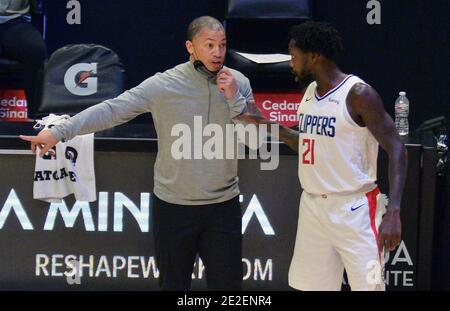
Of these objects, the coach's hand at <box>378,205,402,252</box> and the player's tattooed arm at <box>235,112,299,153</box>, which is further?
the player's tattooed arm at <box>235,112,299,153</box>

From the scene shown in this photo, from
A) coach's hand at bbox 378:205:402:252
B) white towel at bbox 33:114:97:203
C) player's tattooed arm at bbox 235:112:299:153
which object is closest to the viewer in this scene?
coach's hand at bbox 378:205:402:252

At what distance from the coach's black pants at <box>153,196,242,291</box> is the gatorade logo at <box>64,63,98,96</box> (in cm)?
216

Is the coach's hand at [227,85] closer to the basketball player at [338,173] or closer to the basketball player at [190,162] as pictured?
the basketball player at [190,162]

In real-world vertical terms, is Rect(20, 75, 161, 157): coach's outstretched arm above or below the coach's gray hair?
below

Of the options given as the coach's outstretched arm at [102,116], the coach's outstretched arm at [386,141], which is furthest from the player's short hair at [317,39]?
the coach's outstretched arm at [102,116]

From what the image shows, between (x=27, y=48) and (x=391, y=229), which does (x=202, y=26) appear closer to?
(x=391, y=229)

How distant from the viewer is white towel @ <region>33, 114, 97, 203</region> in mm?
5430

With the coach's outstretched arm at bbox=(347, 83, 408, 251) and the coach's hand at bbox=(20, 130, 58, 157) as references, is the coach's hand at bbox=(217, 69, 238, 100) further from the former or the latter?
the coach's hand at bbox=(20, 130, 58, 157)

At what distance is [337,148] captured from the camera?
4566 mm

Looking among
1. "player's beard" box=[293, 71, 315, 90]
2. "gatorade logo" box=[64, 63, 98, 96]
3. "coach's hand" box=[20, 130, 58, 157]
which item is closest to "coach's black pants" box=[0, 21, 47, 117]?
"gatorade logo" box=[64, 63, 98, 96]

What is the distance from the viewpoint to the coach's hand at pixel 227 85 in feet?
15.0

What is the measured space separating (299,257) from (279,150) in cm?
84

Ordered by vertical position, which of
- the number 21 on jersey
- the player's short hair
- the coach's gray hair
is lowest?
the number 21 on jersey

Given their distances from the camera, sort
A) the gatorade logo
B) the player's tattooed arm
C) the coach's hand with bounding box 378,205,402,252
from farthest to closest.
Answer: the gatorade logo
the player's tattooed arm
the coach's hand with bounding box 378,205,402,252
